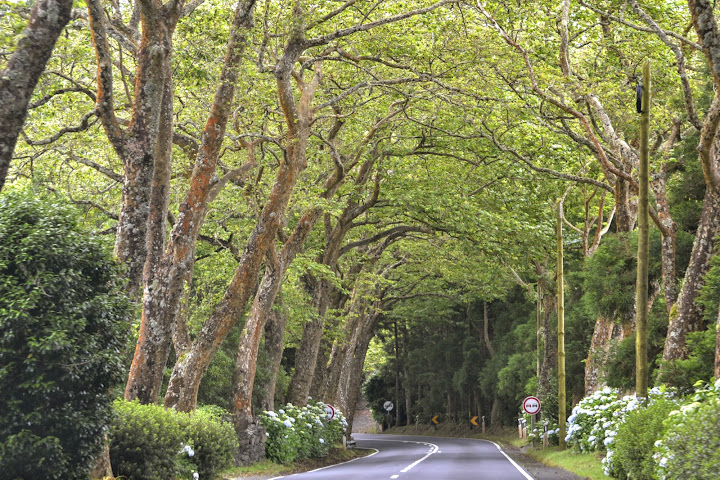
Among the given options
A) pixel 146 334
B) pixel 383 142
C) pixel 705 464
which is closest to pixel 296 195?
pixel 383 142

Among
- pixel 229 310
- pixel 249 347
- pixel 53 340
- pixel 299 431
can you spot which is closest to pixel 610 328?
pixel 299 431

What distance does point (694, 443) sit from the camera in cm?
1011

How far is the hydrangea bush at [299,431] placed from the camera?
2453 centimetres

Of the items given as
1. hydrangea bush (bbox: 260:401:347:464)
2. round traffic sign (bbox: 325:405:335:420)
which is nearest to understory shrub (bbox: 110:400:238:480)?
hydrangea bush (bbox: 260:401:347:464)

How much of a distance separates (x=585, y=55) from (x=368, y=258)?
12.9 meters

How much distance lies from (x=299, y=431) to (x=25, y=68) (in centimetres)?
2041

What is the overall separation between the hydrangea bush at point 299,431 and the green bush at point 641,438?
10.9 meters

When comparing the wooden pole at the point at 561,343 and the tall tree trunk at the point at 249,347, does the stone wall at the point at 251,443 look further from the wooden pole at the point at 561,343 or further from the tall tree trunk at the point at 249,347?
the wooden pole at the point at 561,343

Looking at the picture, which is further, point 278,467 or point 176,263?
point 278,467

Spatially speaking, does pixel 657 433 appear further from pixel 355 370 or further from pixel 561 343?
pixel 355 370

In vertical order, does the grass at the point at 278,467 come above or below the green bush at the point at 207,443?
below

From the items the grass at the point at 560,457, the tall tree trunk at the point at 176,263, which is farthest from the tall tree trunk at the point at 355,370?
the tall tree trunk at the point at 176,263

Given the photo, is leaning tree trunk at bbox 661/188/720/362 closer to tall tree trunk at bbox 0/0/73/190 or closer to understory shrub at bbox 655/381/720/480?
understory shrub at bbox 655/381/720/480

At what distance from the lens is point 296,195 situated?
841 inches
